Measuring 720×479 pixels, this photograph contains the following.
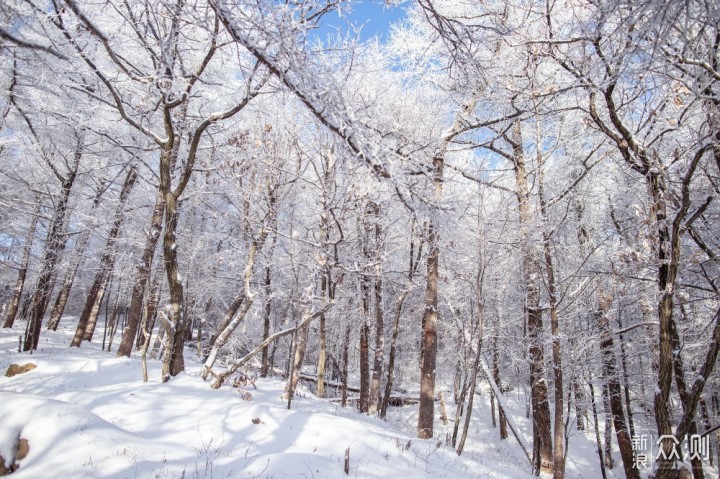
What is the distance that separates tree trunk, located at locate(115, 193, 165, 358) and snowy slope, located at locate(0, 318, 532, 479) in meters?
2.21

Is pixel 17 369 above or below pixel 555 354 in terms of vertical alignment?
below

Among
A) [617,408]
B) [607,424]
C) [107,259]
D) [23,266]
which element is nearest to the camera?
[617,408]

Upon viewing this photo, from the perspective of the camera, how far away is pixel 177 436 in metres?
4.89

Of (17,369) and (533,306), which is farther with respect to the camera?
(533,306)

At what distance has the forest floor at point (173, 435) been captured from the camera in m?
3.41

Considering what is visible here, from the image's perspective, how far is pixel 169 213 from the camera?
7.23m

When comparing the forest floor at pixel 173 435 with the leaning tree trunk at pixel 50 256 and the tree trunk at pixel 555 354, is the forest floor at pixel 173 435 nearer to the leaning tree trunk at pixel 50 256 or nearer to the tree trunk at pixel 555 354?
the tree trunk at pixel 555 354

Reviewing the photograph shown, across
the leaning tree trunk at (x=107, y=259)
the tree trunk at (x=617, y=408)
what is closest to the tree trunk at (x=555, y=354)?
the tree trunk at (x=617, y=408)

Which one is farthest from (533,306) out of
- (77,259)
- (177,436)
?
(77,259)

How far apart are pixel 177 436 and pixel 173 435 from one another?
67 mm

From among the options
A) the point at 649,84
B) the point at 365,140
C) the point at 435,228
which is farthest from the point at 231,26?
the point at 649,84

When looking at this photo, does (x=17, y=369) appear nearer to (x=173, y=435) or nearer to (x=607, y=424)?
(x=173, y=435)

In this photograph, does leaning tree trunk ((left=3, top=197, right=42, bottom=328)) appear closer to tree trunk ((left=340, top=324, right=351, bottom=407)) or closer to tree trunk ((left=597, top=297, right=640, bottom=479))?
tree trunk ((left=340, top=324, right=351, bottom=407))

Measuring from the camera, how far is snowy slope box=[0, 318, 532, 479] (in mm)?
3406
